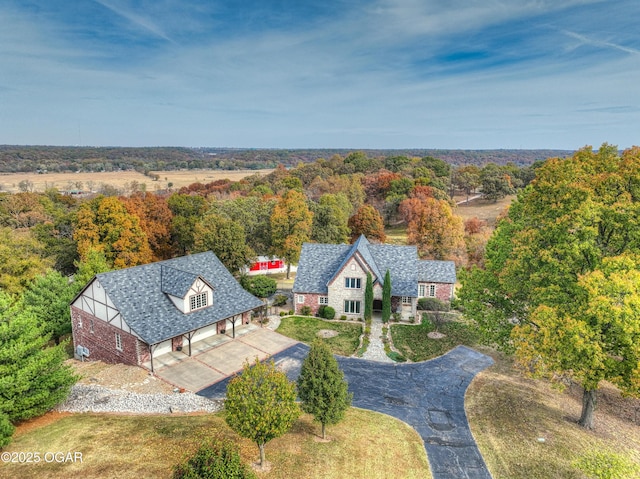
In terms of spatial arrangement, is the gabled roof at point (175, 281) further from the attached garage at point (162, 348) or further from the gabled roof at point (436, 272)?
the gabled roof at point (436, 272)

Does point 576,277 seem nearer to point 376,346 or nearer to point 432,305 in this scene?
point 376,346

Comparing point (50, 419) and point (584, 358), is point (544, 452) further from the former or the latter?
point (50, 419)

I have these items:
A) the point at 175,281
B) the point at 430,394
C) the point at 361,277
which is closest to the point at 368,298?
the point at 361,277

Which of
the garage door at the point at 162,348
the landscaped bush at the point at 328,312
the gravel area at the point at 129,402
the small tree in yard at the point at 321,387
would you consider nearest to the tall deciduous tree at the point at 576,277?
the small tree in yard at the point at 321,387

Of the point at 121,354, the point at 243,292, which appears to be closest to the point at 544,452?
the point at 243,292

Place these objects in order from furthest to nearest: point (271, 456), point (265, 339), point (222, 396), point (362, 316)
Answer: point (362, 316)
point (265, 339)
point (222, 396)
point (271, 456)

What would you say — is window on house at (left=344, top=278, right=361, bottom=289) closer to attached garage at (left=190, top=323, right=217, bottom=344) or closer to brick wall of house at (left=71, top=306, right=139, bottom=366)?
attached garage at (left=190, top=323, right=217, bottom=344)
